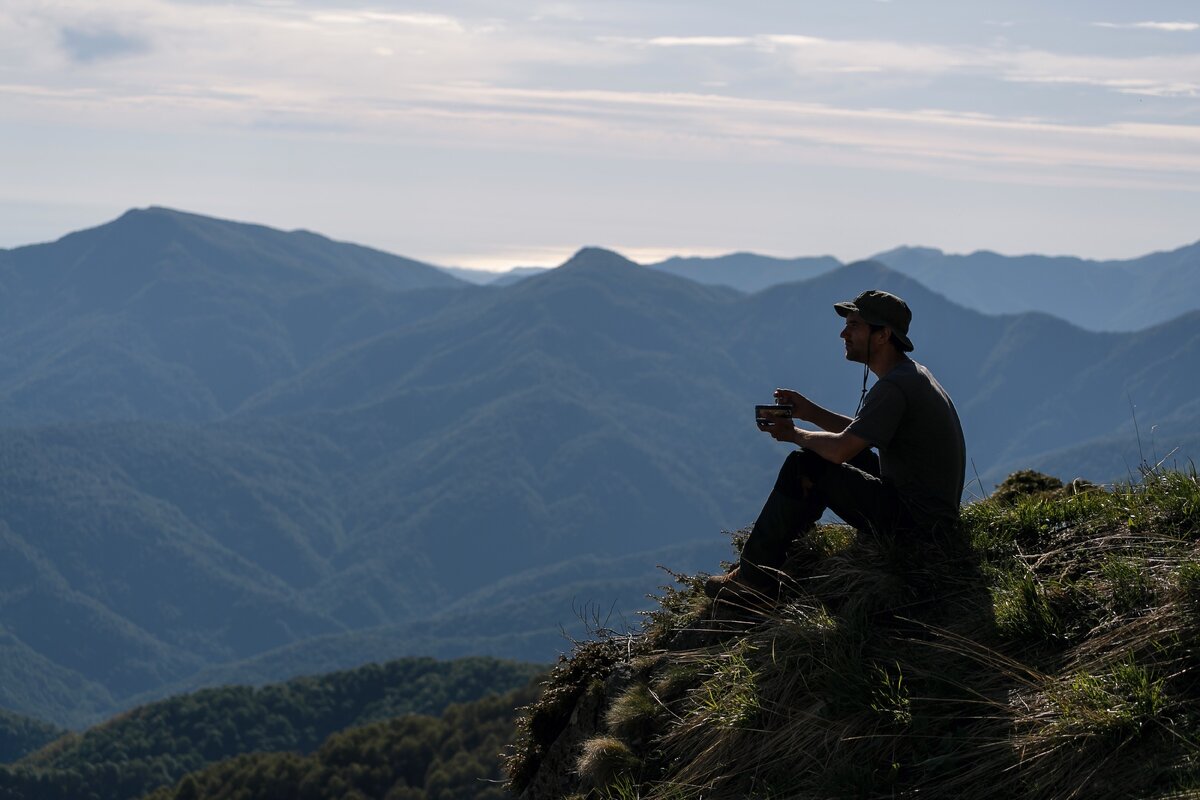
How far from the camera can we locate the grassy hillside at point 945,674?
6.55m

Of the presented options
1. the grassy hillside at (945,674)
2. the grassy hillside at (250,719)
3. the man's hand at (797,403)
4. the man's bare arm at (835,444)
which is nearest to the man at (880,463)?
the man's bare arm at (835,444)

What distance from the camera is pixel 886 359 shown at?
366 inches

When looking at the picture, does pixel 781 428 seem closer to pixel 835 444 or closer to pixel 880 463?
pixel 835 444

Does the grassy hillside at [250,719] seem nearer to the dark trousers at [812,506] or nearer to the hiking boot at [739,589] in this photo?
the hiking boot at [739,589]

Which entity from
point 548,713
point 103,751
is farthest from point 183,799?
point 548,713

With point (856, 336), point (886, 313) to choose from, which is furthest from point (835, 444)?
point (886, 313)

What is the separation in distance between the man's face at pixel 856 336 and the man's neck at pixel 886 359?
10 cm

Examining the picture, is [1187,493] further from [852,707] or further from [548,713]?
[548,713]

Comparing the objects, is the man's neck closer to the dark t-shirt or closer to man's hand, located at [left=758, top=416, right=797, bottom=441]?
the dark t-shirt

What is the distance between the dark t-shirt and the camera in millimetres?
8852

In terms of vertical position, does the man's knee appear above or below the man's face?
below

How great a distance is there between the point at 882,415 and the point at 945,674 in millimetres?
2084

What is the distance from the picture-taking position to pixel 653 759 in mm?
8336

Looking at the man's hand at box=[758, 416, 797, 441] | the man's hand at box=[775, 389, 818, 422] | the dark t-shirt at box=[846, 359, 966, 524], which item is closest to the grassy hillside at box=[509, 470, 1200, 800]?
the dark t-shirt at box=[846, 359, 966, 524]
